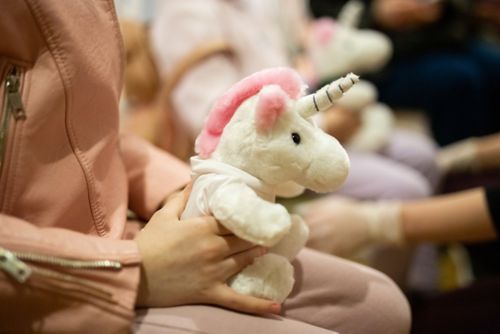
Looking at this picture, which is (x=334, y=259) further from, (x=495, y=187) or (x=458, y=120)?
(x=458, y=120)

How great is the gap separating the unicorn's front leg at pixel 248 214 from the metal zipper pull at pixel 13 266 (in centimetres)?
19

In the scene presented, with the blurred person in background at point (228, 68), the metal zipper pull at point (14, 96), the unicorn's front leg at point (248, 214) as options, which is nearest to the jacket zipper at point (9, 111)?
the metal zipper pull at point (14, 96)

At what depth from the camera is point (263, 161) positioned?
606mm

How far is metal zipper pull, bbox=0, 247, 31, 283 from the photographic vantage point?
52 cm

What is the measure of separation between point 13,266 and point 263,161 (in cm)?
26

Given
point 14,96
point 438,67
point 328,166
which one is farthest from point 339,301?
point 438,67

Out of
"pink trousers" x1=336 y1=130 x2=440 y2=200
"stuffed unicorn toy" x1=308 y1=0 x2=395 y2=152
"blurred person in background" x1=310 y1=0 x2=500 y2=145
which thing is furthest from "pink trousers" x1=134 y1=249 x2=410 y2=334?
"blurred person in background" x1=310 y1=0 x2=500 y2=145

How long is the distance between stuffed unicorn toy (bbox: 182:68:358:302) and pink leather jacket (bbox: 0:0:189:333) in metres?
0.11

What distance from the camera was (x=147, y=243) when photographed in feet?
1.99

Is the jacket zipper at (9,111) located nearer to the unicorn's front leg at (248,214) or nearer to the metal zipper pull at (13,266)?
the metal zipper pull at (13,266)

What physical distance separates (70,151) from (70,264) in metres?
0.14

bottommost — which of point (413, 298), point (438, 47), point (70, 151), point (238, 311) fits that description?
point (413, 298)

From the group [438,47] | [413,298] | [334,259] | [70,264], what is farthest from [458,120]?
[70,264]

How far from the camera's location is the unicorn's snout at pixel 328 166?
0.59 metres
